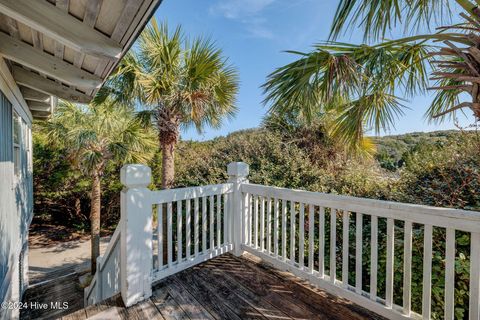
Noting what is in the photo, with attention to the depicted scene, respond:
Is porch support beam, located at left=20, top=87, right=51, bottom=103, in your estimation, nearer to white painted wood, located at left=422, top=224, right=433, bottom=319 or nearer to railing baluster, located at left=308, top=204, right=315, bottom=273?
railing baluster, located at left=308, top=204, right=315, bottom=273

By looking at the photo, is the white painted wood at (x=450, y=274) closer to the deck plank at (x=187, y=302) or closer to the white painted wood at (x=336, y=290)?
the white painted wood at (x=336, y=290)

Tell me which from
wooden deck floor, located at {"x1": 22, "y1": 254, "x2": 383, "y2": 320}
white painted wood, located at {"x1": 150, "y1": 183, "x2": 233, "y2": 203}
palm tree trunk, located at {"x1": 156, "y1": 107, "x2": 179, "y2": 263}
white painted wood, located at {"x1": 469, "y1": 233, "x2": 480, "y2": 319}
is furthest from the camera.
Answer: palm tree trunk, located at {"x1": 156, "y1": 107, "x2": 179, "y2": 263}

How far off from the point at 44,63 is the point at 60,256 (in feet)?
23.4

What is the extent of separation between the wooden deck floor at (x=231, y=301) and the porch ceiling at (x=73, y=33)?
7.58ft

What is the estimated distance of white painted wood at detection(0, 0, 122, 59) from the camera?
6.06 feet

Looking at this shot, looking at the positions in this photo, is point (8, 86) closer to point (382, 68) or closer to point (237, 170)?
point (237, 170)

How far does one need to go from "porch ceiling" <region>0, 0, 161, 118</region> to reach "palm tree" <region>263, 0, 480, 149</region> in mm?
1534

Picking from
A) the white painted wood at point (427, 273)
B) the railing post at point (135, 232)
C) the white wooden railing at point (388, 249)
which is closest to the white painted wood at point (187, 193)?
the railing post at point (135, 232)

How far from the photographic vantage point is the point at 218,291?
Result: 7.47 ft

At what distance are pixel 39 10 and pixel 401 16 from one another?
3065 millimetres

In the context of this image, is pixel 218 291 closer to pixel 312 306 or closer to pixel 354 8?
pixel 312 306

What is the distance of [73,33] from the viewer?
2.04m

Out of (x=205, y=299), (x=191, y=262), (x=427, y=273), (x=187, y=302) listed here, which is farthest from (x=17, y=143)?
(x=427, y=273)

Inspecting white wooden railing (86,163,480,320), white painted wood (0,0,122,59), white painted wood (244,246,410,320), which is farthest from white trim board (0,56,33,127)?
white painted wood (244,246,410,320)
